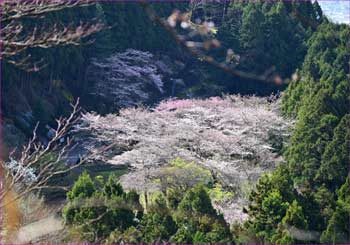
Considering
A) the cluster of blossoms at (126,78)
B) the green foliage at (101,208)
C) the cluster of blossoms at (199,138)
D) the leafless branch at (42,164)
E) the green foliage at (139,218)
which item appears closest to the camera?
the leafless branch at (42,164)

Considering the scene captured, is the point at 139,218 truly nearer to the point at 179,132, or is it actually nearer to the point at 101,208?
the point at 101,208

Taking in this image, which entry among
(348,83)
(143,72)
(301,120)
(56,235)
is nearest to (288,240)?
(56,235)

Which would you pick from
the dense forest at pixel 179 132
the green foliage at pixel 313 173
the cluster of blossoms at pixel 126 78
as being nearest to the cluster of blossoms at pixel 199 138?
the dense forest at pixel 179 132

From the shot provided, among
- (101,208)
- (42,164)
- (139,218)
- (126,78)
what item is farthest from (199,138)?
(42,164)

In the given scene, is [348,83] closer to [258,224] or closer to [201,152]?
[201,152]

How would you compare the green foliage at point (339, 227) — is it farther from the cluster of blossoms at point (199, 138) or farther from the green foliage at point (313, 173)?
the cluster of blossoms at point (199, 138)

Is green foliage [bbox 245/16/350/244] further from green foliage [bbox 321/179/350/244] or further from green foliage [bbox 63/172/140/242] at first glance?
green foliage [bbox 63/172/140/242]
